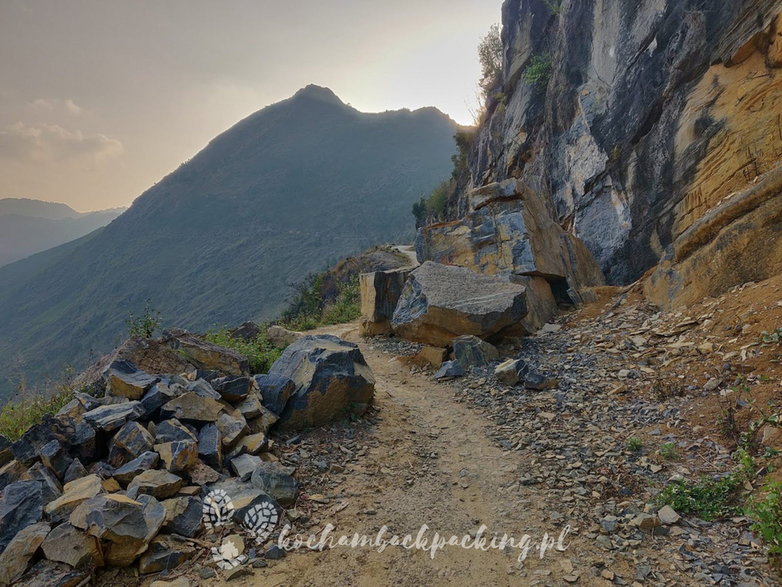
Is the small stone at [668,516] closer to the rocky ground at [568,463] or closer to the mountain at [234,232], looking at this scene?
the rocky ground at [568,463]

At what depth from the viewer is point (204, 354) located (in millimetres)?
7094

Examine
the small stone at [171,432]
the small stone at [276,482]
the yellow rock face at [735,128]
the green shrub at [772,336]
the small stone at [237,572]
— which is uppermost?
the yellow rock face at [735,128]

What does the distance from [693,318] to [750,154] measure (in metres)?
4.52

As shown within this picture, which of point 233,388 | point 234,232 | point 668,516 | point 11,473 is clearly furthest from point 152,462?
point 234,232

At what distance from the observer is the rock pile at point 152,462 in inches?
127

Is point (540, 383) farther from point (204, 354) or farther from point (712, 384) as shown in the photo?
point (204, 354)

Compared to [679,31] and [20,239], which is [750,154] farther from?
[20,239]

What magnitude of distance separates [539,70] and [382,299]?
16.8 m

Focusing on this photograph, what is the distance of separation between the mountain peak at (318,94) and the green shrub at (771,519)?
15252 centimetres

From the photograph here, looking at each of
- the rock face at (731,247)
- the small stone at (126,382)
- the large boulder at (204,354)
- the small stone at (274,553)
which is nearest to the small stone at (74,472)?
the small stone at (126,382)

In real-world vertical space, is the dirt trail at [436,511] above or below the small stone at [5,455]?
below

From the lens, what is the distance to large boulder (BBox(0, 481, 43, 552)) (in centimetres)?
336

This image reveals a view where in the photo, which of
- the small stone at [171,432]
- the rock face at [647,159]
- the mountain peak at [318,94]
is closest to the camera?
the small stone at [171,432]

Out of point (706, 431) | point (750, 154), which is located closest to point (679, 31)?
point (750, 154)
